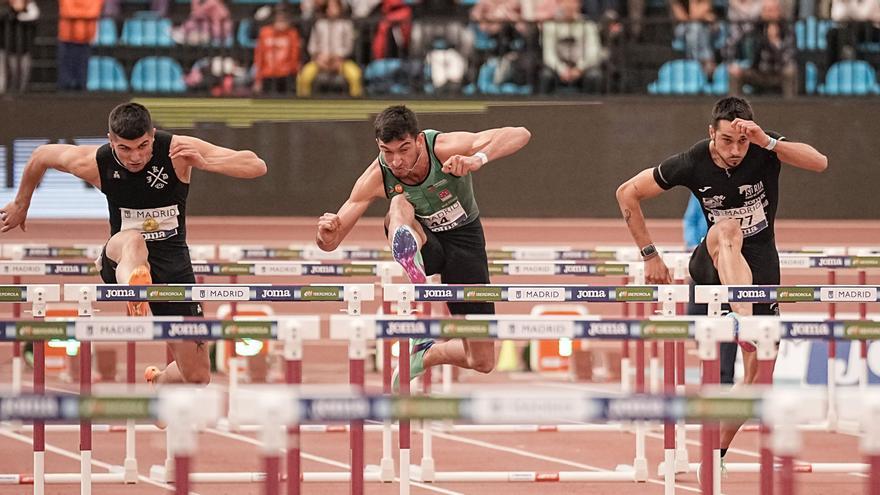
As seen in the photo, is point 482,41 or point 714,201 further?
point 482,41

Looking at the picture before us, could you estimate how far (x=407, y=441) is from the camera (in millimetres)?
6789

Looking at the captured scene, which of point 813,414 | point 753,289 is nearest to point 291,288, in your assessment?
point 753,289

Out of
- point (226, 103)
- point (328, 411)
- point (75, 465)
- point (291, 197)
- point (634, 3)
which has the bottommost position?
point (75, 465)

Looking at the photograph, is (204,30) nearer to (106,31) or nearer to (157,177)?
(106,31)

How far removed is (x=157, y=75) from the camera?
15.2 meters

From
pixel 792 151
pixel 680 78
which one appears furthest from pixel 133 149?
pixel 680 78

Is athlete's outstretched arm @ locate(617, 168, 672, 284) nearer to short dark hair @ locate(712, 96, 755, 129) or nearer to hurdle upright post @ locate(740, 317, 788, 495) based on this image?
short dark hair @ locate(712, 96, 755, 129)

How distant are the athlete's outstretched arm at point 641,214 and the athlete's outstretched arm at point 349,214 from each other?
1415mm

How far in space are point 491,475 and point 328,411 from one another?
3.97 metres

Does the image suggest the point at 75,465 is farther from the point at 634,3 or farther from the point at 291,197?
the point at 634,3

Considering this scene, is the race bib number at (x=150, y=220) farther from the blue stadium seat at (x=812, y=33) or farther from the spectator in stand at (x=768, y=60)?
the blue stadium seat at (x=812, y=33)

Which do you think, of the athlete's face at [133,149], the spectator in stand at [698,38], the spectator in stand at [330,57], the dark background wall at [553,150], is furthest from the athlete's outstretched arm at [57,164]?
the spectator in stand at [698,38]

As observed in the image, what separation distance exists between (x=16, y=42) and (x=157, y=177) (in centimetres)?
811

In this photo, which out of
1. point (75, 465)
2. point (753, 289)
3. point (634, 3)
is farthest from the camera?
point (634, 3)
